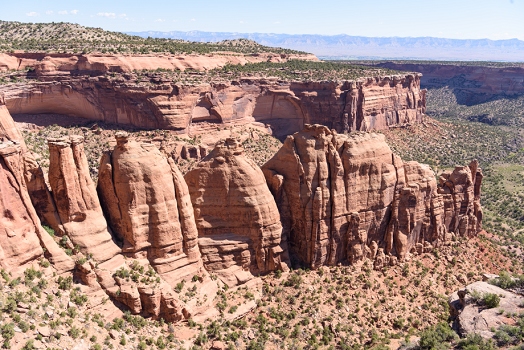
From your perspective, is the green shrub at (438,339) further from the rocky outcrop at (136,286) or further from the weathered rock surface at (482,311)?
the rocky outcrop at (136,286)

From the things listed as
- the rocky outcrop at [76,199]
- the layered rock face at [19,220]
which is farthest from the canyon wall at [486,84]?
the layered rock face at [19,220]

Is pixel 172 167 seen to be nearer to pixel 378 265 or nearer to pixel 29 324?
pixel 29 324

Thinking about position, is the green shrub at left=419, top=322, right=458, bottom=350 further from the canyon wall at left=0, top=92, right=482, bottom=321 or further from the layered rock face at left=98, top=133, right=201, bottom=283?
the layered rock face at left=98, top=133, right=201, bottom=283

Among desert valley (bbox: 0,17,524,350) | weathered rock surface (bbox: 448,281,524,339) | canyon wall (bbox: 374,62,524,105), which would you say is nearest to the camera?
weathered rock surface (bbox: 448,281,524,339)

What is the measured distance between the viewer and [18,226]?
26.4m

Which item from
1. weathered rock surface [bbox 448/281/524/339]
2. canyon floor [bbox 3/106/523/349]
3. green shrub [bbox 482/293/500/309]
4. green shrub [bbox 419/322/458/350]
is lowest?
canyon floor [bbox 3/106/523/349]

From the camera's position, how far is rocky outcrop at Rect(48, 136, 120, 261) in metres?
29.2

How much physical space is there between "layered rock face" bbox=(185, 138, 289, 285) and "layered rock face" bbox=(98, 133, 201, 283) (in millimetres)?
2415

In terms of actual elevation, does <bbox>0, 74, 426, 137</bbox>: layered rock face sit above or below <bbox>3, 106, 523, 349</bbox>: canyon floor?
above

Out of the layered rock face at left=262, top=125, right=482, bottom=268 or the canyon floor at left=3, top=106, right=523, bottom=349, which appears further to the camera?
the layered rock face at left=262, top=125, right=482, bottom=268

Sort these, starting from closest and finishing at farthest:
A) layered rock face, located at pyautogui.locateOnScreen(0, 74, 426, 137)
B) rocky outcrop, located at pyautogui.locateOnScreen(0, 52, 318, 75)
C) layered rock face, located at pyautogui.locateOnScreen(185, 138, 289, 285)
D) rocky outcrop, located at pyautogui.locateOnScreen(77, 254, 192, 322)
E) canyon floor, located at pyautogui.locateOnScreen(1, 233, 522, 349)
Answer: canyon floor, located at pyautogui.locateOnScreen(1, 233, 522, 349), rocky outcrop, located at pyautogui.locateOnScreen(77, 254, 192, 322), layered rock face, located at pyautogui.locateOnScreen(185, 138, 289, 285), rocky outcrop, located at pyautogui.locateOnScreen(0, 52, 318, 75), layered rock face, located at pyautogui.locateOnScreen(0, 74, 426, 137)

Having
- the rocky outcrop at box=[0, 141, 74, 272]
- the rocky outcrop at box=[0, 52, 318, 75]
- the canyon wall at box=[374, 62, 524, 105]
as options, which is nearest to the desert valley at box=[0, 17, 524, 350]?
the rocky outcrop at box=[0, 141, 74, 272]

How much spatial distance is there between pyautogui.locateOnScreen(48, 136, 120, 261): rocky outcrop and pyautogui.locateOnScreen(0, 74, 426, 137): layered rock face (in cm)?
4813

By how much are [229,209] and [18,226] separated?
14.6 metres
